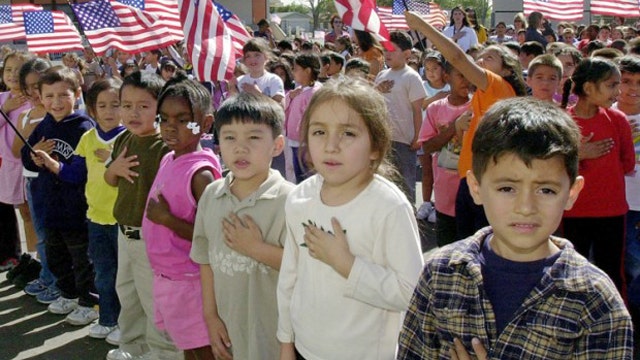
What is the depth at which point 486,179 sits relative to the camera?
1.85 m

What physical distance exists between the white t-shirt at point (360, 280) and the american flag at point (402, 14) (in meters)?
11.6

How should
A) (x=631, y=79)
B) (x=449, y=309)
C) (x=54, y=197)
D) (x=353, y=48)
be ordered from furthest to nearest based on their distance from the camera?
(x=353, y=48) < (x=54, y=197) < (x=631, y=79) < (x=449, y=309)

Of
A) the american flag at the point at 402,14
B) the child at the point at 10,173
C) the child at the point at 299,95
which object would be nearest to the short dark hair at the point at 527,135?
the child at the point at 10,173

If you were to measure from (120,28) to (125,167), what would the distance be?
14.9 ft

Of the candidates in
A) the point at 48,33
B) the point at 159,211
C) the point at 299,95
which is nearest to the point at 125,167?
the point at 159,211

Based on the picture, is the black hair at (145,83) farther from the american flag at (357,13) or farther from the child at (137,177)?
the american flag at (357,13)

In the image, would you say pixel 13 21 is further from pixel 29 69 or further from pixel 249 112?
pixel 249 112

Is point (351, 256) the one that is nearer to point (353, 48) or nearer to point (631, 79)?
point (631, 79)

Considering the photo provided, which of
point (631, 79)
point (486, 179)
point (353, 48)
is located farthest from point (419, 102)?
point (353, 48)

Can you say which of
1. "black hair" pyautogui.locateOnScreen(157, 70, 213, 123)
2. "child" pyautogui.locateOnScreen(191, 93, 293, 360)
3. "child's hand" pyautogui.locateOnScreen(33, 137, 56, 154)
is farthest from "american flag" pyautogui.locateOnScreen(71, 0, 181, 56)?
"child" pyautogui.locateOnScreen(191, 93, 293, 360)

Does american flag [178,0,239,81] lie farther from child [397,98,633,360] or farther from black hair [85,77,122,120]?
child [397,98,633,360]

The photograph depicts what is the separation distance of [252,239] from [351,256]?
60 cm

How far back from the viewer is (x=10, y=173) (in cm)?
587

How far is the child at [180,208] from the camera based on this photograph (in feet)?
10.6
